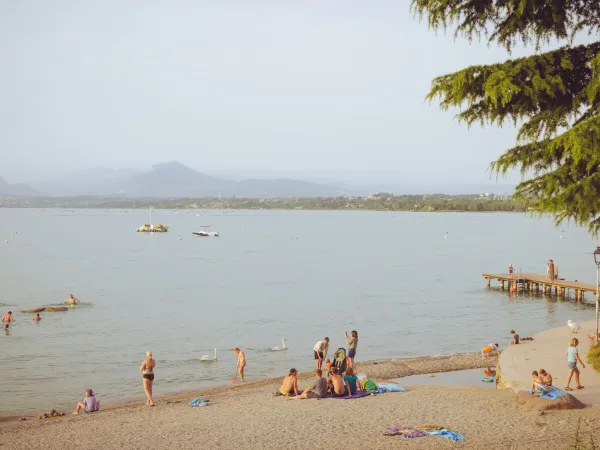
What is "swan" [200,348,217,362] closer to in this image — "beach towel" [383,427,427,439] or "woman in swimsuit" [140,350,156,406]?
"woman in swimsuit" [140,350,156,406]

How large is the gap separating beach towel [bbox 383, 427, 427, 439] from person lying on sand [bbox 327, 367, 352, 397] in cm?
322

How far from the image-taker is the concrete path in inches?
601

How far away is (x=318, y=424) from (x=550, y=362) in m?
8.21

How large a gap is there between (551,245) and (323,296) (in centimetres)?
7171

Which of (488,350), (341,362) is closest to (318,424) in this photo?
(341,362)

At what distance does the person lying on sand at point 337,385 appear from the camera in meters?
15.8

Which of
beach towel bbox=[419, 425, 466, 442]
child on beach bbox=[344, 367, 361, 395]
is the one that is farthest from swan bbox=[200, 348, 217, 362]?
beach towel bbox=[419, 425, 466, 442]

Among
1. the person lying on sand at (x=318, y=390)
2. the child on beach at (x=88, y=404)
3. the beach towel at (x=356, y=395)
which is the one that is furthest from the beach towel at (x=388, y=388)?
the child on beach at (x=88, y=404)

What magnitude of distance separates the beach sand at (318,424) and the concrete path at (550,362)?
93cm

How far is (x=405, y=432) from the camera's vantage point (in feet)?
40.6

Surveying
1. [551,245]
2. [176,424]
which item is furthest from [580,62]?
[551,245]

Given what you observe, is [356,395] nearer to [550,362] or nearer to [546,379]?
[546,379]

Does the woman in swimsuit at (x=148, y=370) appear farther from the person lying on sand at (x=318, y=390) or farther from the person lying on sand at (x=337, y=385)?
the person lying on sand at (x=337, y=385)

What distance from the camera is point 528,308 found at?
137 feet
